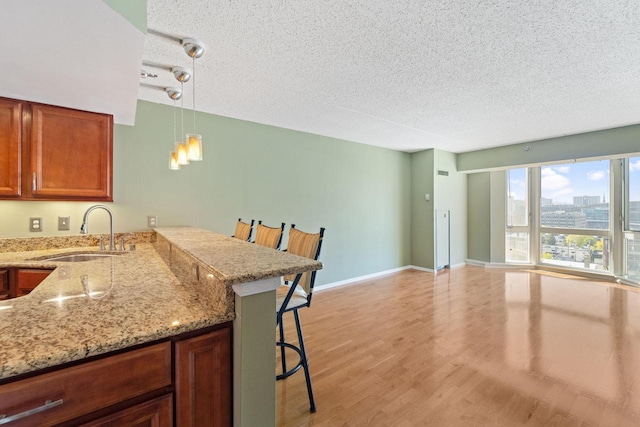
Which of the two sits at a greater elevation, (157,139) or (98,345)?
(157,139)

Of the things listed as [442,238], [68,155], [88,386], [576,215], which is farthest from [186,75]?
[576,215]

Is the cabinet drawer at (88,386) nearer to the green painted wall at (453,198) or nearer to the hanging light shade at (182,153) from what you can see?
the hanging light shade at (182,153)

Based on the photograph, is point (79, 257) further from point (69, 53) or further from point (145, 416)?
point (145, 416)

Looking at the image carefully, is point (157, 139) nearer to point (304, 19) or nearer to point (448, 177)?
point (304, 19)

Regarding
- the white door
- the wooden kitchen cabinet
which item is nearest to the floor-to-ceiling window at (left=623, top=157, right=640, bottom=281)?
the white door

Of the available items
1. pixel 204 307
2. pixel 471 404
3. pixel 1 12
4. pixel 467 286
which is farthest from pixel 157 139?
pixel 467 286

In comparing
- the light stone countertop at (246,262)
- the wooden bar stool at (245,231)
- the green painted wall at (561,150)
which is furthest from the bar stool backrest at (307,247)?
the green painted wall at (561,150)

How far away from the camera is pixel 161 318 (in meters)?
0.99

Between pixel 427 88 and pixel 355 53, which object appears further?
pixel 427 88

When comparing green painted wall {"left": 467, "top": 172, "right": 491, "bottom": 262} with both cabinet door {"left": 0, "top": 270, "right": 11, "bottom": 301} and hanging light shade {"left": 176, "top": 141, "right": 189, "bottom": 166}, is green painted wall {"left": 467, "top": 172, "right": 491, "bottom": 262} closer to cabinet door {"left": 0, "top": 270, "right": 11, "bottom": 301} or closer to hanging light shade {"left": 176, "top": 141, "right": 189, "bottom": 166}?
hanging light shade {"left": 176, "top": 141, "right": 189, "bottom": 166}

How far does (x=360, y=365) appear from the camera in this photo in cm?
229

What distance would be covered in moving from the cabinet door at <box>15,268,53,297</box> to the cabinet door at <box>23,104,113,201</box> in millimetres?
616

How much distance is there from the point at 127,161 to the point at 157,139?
38 cm

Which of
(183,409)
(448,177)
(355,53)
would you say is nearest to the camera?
(183,409)
